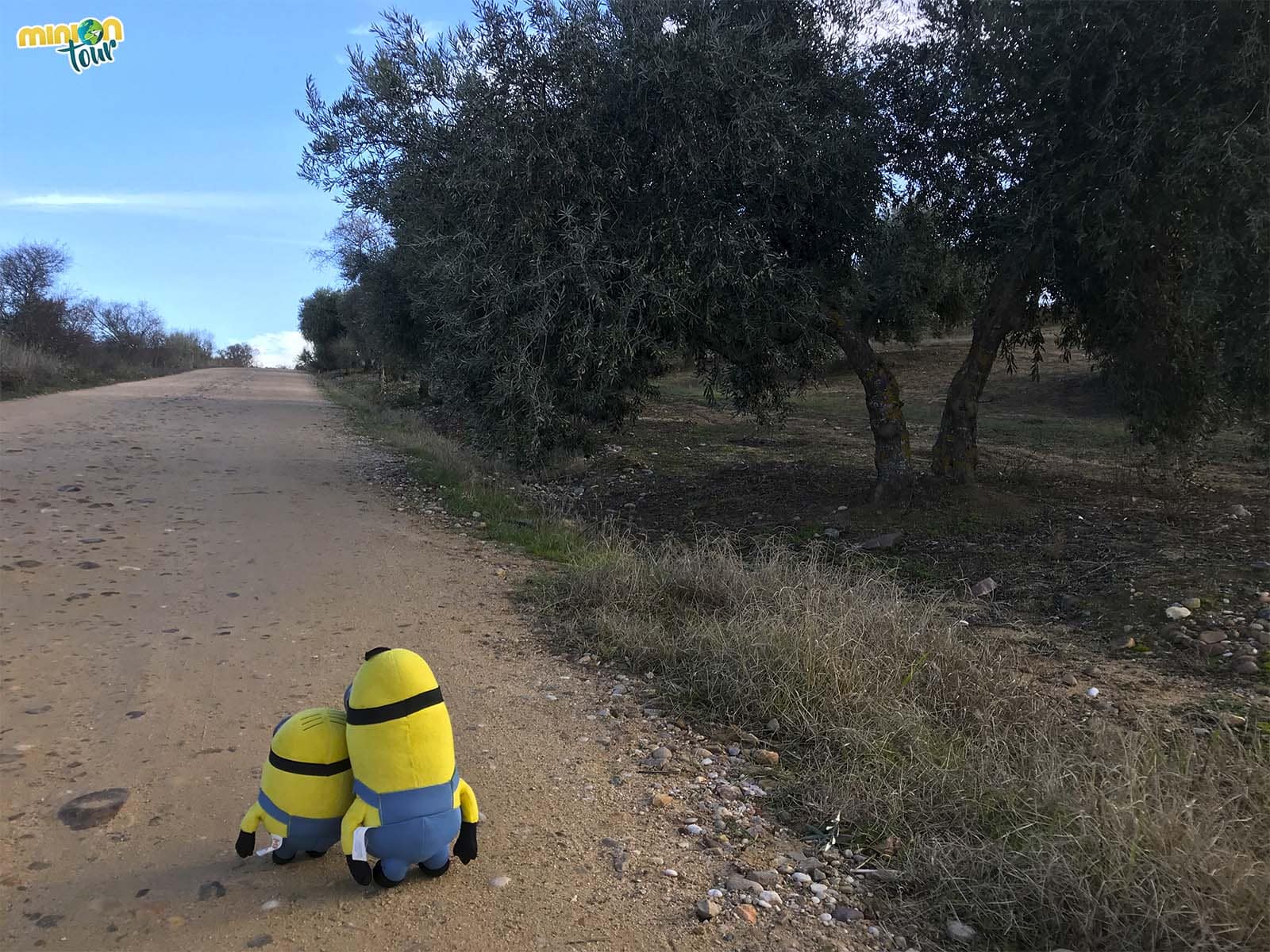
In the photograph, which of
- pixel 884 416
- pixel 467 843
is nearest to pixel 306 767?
pixel 467 843

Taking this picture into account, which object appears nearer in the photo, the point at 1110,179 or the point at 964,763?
the point at 964,763

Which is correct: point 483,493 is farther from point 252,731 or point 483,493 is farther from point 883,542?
point 252,731

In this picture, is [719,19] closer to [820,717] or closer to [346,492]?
[820,717]

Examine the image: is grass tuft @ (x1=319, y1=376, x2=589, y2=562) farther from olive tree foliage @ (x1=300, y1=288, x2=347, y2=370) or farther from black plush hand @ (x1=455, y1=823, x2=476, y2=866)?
olive tree foliage @ (x1=300, y1=288, x2=347, y2=370)

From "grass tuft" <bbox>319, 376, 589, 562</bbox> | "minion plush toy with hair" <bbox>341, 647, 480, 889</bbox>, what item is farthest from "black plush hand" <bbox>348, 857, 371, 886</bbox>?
"grass tuft" <bbox>319, 376, 589, 562</bbox>

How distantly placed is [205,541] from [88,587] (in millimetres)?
1577

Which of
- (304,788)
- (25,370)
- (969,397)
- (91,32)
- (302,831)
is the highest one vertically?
(91,32)

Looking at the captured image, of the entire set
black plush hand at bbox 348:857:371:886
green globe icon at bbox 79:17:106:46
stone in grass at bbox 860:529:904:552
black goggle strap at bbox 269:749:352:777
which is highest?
green globe icon at bbox 79:17:106:46

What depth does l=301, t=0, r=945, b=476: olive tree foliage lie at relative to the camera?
7.32 metres

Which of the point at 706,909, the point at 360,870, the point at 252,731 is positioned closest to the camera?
the point at 360,870

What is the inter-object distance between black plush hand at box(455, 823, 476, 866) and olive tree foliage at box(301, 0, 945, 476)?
484cm

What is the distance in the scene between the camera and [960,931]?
8.97ft

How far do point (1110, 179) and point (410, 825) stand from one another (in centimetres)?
705

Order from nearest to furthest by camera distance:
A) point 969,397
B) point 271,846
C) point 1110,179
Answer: point 271,846, point 1110,179, point 969,397
